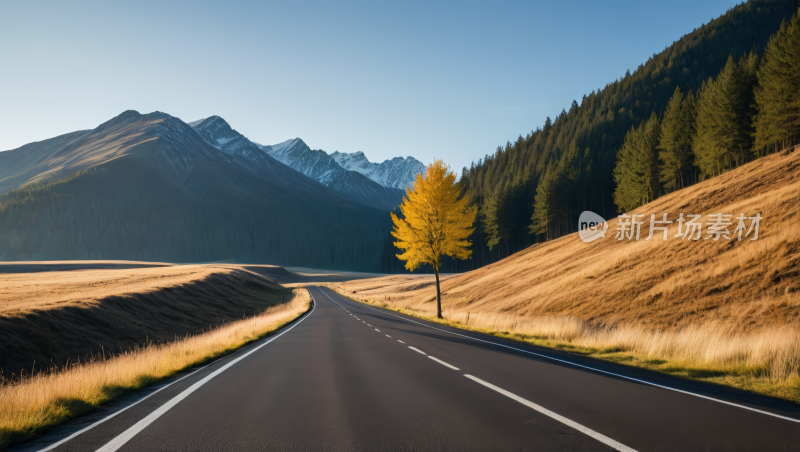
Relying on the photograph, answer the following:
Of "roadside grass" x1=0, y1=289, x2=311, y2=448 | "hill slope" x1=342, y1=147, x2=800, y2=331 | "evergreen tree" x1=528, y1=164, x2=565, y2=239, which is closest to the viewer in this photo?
"roadside grass" x1=0, y1=289, x2=311, y2=448

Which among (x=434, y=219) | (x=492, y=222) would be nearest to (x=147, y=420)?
(x=434, y=219)

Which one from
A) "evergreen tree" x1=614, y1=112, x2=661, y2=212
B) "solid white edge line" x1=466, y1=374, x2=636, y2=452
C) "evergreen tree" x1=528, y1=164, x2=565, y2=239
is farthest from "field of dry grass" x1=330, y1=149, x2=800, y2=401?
"evergreen tree" x1=528, y1=164, x2=565, y2=239

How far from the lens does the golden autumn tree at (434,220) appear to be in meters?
30.2

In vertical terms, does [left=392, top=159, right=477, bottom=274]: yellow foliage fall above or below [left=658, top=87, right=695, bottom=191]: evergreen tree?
below

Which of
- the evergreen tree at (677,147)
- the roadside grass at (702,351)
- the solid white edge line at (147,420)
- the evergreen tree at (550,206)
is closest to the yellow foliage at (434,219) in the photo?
the roadside grass at (702,351)

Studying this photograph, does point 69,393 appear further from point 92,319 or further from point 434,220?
point 434,220

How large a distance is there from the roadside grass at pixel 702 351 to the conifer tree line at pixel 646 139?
19.9 m

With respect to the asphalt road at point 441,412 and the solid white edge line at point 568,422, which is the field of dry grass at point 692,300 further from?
the solid white edge line at point 568,422

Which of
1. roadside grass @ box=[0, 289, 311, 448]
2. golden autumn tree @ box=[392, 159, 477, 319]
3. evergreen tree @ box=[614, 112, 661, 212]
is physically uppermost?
evergreen tree @ box=[614, 112, 661, 212]

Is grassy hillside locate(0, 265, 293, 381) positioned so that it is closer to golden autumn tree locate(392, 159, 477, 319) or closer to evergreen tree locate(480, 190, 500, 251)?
golden autumn tree locate(392, 159, 477, 319)

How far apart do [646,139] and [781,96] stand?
19.6m

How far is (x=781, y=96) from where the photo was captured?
44.2m

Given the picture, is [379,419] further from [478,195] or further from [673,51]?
[673,51]

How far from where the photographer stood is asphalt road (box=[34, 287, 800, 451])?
4488 mm
